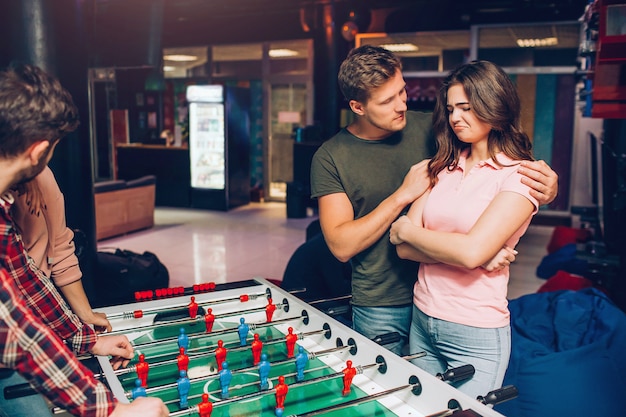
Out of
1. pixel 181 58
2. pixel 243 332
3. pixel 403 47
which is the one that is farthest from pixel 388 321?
pixel 181 58

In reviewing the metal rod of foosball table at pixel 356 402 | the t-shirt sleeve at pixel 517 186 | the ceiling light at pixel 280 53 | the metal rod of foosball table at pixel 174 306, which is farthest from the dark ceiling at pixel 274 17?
the metal rod of foosball table at pixel 356 402

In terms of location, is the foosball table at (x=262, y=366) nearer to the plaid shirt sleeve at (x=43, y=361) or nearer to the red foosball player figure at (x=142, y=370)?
the red foosball player figure at (x=142, y=370)

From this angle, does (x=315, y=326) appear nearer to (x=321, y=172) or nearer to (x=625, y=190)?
(x=321, y=172)

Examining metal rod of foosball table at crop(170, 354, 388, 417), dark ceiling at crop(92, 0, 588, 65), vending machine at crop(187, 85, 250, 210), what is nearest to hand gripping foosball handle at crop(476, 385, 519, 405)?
metal rod of foosball table at crop(170, 354, 388, 417)

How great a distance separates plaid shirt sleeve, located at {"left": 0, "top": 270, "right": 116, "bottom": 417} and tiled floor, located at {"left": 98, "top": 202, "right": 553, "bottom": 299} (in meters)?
4.33

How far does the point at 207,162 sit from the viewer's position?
9.74 m

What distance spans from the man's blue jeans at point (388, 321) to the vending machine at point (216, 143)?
755cm

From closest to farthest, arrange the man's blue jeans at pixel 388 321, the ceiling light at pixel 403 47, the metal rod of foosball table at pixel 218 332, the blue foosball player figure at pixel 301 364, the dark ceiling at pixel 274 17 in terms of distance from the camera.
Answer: the blue foosball player figure at pixel 301 364 → the metal rod of foosball table at pixel 218 332 → the man's blue jeans at pixel 388 321 → the dark ceiling at pixel 274 17 → the ceiling light at pixel 403 47

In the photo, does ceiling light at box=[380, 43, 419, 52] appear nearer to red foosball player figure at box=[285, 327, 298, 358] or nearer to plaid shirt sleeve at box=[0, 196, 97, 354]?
red foosball player figure at box=[285, 327, 298, 358]

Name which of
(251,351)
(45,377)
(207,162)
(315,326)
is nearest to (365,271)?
(315,326)

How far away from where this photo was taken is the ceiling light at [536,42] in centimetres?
846

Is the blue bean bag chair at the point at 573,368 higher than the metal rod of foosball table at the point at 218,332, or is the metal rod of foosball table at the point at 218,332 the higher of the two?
the metal rod of foosball table at the point at 218,332

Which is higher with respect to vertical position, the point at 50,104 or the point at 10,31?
the point at 10,31

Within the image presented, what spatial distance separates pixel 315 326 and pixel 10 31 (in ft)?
9.26
